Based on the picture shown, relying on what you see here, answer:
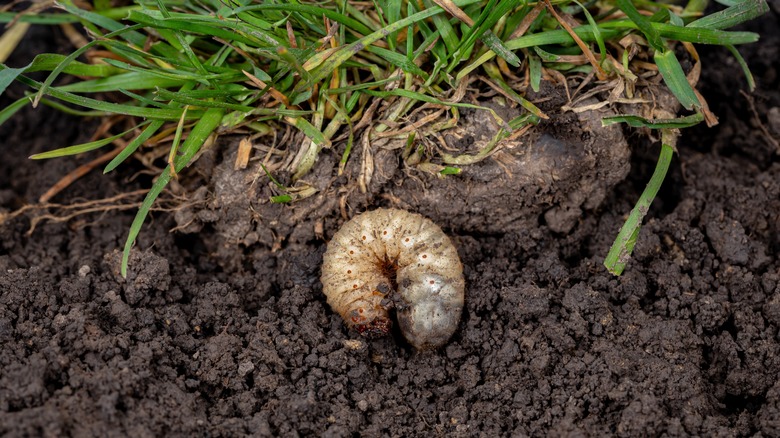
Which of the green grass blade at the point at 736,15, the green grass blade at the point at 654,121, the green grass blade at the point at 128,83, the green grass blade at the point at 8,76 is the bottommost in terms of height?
the green grass blade at the point at 654,121

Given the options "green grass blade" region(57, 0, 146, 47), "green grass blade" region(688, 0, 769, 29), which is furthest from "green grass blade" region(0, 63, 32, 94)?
"green grass blade" region(688, 0, 769, 29)

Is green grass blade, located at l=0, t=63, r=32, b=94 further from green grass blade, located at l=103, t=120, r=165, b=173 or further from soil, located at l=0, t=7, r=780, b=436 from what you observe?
soil, located at l=0, t=7, r=780, b=436

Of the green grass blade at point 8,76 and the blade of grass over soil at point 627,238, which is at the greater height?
the green grass blade at point 8,76

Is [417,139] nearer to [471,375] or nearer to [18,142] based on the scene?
[471,375]

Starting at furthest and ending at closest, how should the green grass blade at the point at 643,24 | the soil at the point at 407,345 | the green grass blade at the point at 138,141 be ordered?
the green grass blade at the point at 138,141 < the green grass blade at the point at 643,24 < the soil at the point at 407,345

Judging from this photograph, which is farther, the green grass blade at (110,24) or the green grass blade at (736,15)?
the green grass blade at (110,24)

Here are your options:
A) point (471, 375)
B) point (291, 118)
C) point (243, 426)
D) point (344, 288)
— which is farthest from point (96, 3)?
point (471, 375)

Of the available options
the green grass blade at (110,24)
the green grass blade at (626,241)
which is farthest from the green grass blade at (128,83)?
the green grass blade at (626,241)

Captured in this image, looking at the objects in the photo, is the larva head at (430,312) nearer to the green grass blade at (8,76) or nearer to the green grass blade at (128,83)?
the green grass blade at (128,83)
